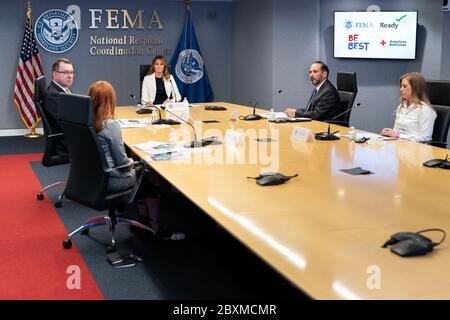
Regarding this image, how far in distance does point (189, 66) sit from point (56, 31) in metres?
2.13

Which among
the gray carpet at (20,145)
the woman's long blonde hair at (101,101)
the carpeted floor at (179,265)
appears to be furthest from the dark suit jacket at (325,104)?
the gray carpet at (20,145)

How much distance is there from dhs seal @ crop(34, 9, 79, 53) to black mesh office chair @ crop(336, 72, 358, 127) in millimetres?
4630

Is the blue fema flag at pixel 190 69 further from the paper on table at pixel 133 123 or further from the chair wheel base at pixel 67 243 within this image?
the chair wheel base at pixel 67 243

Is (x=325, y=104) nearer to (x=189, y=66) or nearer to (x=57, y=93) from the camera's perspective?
(x=57, y=93)

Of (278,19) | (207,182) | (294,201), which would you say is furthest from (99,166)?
(278,19)

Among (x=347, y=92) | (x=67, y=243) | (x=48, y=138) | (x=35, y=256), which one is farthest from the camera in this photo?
(x=347, y=92)

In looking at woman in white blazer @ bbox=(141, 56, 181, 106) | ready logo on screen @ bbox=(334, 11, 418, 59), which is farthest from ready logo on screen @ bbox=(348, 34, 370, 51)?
woman in white blazer @ bbox=(141, 56, 181, 106)

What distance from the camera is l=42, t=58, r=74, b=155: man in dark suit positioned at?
468 cm

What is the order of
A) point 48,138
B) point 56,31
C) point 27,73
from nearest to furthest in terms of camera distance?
point 48,138
point 27,73
point 56,31

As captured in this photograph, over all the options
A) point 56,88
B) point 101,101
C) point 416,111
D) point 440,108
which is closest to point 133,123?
point 56,88

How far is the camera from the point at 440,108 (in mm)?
4668

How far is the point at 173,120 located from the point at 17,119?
459 centimetres

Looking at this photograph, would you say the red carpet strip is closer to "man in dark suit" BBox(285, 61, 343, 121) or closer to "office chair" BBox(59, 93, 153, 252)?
"office chair" BBox(59, 93, 153, 252)
